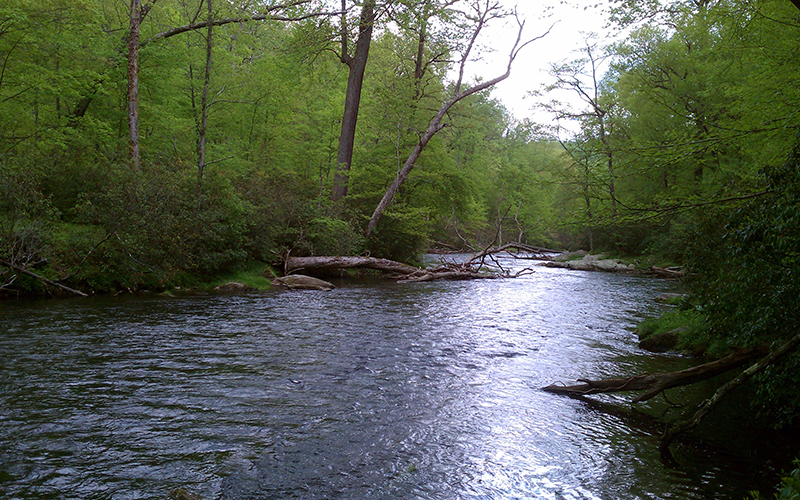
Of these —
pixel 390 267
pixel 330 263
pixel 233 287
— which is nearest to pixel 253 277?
pixel 233 287

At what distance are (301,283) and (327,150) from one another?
14.7 m

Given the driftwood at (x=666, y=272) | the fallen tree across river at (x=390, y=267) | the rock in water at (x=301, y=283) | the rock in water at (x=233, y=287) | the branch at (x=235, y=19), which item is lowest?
the rock in water at (x=233, y=287)

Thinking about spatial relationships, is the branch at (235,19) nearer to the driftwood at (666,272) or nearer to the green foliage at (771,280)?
the green foliage at (771,280)

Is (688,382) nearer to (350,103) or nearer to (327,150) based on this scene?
(350,103)

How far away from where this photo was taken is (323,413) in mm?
6445

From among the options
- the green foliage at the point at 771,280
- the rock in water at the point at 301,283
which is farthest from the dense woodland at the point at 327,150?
the rock in water at the point at 301,283

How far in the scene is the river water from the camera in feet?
15.4

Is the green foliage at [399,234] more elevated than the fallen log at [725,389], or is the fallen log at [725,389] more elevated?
the green foliage at [399,234]

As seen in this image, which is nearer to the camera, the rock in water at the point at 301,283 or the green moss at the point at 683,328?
the green moss at the point at 683,328

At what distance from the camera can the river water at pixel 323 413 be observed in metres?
4.70

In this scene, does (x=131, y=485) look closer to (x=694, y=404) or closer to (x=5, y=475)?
(x=5, y=475)

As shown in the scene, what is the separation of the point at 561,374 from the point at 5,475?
7.56 m

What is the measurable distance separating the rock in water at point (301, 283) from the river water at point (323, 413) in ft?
20.9

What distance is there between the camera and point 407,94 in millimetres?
26484
